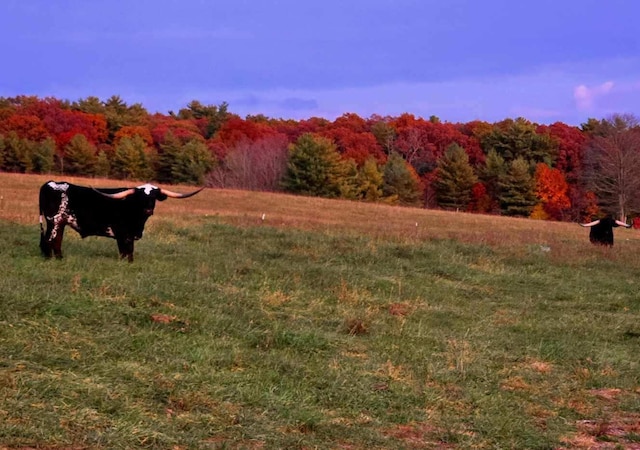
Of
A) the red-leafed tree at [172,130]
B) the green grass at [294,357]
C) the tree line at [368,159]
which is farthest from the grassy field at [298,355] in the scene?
the red-leafed tree at [172,130]

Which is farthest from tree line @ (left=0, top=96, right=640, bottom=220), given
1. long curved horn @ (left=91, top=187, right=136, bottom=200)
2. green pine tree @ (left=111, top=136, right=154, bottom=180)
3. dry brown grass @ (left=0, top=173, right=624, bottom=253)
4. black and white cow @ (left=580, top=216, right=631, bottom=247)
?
long curved horn @ (left=91, top=187, right=136, bottom=200)

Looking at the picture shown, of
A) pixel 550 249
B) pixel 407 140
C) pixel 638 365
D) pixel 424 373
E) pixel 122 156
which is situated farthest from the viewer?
pixel 407 140

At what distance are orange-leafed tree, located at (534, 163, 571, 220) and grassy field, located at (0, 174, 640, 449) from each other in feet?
183

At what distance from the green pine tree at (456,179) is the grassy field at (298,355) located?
56733 mm

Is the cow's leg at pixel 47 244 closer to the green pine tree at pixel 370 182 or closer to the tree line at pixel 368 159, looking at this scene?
the tree line at pixel 368 159

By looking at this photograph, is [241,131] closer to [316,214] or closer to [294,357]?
[316,214]

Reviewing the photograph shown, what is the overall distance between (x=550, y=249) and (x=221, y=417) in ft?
56.6

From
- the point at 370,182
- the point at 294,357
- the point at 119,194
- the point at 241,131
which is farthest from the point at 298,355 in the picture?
the point at 241,131

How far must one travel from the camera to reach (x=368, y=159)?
71.1 m

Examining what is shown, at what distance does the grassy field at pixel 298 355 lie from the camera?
4824 millimetres

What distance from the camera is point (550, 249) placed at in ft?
66.8

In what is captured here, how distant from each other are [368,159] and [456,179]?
929 centimetres

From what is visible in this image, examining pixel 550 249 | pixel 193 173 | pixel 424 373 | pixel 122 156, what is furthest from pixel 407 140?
pixel 424 373

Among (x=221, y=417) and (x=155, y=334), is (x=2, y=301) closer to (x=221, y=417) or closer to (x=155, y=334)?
(x=155, y=334)
